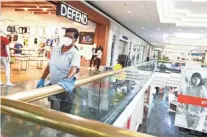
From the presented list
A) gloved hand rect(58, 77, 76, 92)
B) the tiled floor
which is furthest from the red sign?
gloved hand rect(58, 77, 76, 92)

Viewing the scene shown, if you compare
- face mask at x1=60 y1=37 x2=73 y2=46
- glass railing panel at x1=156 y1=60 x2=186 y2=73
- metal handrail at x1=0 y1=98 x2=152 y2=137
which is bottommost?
glass railing panel at x1=156 y1=60 x2=186 y2=73

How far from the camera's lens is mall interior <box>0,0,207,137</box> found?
36.4 inches

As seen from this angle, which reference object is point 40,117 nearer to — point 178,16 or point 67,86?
point 67,86

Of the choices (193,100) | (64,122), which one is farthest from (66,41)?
(193,100)

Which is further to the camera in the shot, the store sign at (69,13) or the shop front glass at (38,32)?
the shop front glass at (38,32)

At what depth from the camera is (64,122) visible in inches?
29.4

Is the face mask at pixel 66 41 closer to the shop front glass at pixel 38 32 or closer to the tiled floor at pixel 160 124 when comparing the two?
the shop front glass at pixel 38 32

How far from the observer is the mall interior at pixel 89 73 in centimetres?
93

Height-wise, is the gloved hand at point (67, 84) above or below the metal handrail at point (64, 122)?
below

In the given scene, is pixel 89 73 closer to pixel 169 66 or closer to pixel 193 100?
pixel 193 100

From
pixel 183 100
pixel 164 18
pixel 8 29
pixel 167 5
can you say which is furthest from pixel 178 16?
pixel 8 29

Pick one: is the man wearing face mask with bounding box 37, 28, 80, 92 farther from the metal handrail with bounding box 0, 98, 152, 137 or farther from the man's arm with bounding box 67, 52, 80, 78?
the metal handrail with bounding box 0, 98, 152, 137

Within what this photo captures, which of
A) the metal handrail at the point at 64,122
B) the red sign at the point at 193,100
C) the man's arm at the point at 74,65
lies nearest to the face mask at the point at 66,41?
the man's arm at the point at 74,65

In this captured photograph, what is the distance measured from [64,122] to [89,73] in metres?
8.72
